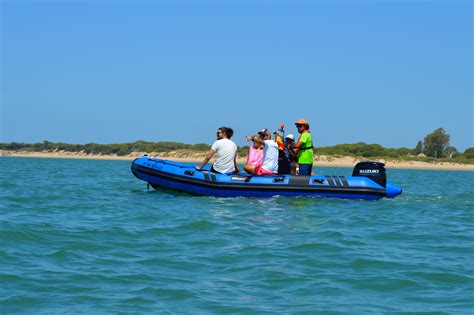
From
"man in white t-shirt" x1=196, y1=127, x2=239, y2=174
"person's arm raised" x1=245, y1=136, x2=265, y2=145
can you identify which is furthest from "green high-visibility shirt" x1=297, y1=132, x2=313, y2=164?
"man in white t-shirt" x1=196, y1=127, x2=239, y2=174

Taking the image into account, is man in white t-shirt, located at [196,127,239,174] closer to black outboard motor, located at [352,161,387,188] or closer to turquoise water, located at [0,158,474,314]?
turquoise water, located at [0,158,474,314]

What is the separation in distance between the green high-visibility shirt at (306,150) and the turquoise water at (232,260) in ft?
6.76

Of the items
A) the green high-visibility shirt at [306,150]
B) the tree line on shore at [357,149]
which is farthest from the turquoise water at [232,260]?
the tree line on shore at [357,149]

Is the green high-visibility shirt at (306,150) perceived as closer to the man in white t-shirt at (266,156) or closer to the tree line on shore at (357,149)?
the man in white t-shirt at (266,156)

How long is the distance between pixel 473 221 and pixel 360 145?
5541 centimetres

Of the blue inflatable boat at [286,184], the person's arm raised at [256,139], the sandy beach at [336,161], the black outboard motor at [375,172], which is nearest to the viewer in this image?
the person's arm raised at [256,139]

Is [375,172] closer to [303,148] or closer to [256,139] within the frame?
[303,148]

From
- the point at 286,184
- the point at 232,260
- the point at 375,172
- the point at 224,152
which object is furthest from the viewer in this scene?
the point at 375,172

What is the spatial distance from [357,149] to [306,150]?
170 ft

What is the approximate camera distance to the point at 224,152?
1338 centimetres

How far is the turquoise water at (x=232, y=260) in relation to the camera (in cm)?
552

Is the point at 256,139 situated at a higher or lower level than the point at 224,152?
higher

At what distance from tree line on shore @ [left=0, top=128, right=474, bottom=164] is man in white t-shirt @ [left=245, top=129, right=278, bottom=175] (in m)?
45.1

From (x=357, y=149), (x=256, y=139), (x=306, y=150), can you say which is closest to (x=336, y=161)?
(x=357, y=149)
